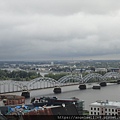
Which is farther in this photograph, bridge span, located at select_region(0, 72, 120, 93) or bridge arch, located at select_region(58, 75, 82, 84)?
bridge arch, located at select_region(58, 75, 82, 84)

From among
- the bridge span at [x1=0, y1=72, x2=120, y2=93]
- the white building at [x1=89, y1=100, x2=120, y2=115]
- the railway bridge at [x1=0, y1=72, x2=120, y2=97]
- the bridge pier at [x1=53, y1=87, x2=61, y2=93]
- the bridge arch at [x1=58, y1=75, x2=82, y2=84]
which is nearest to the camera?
the white building at [x1=89, y1=100, x2=120, y2=115]

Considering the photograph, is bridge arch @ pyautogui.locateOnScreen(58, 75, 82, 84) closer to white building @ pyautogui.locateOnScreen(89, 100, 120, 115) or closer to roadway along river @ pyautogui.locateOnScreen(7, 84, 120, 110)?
roadway along river @ pyautogui.locateOnScreen(7, 84, 120, 110)

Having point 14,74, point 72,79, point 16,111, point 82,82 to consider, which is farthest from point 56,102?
point 14,74

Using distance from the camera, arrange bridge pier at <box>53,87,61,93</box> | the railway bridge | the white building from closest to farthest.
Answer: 1. the white building
2. bridge pier at <box>53,87,61,93</box>
3. the railway bridge

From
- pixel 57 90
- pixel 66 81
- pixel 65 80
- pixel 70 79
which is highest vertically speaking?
pixel 65 80

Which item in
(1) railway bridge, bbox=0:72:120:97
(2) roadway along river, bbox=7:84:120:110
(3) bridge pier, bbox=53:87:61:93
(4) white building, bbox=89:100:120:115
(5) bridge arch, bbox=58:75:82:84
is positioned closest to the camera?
(4) white building, bbox=89:100:120:115

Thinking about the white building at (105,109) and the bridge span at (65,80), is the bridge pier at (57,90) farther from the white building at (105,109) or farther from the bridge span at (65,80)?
the white building at (105,109)

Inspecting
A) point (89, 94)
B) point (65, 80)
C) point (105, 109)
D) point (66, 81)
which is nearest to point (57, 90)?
point (89, 94)

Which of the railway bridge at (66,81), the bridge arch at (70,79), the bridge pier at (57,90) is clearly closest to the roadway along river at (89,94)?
the bridge pier at (57,90)

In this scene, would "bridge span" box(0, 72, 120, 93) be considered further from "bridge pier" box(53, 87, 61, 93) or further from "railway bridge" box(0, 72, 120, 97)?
"bridge pier" box(53, 87, 61, 93)

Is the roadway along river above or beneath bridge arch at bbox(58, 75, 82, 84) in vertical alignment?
beneath

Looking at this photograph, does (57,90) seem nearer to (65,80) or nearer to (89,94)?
(89,94)

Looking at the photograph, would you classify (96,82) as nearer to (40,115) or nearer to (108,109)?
(108,109)

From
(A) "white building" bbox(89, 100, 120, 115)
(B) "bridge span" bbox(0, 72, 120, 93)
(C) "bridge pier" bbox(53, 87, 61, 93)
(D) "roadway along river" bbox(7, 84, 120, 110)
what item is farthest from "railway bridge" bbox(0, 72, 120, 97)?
(A) "white building" bbox(89, 100, 120, 115)
